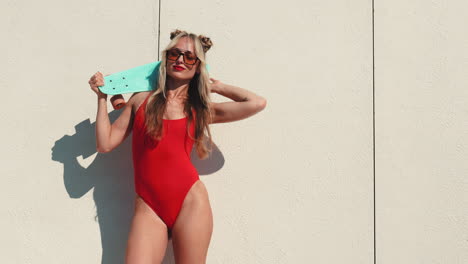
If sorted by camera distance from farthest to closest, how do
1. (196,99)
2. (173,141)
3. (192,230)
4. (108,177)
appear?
(108,177), (196,99), (173,141), (192,230)

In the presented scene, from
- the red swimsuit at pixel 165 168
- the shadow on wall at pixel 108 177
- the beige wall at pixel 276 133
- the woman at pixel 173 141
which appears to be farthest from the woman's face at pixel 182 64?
the shadow on wall at pixel 108 177

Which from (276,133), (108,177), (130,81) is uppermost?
(130,81)

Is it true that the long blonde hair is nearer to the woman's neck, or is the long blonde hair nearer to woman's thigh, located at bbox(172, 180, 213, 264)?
the woman's neck

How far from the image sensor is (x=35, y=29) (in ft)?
10.9

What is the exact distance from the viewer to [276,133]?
322 centimetres

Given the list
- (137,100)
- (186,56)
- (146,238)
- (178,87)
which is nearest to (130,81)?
(137,100)

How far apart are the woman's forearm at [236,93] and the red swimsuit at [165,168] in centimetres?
27

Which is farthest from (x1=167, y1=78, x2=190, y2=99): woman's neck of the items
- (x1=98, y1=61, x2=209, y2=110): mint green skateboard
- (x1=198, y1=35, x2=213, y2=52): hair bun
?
(x1=198, y1=35, x2=213, y2=52): hair bun

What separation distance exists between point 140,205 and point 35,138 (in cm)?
88

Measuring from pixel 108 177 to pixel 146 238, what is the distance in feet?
2.00

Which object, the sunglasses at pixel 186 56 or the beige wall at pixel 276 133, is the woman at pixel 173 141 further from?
the beige wall at pixel 276 133

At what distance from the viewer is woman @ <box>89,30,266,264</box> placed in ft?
8.93

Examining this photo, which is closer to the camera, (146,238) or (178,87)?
(146,238)

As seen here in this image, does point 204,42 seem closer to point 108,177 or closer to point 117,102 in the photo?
point 117,102
